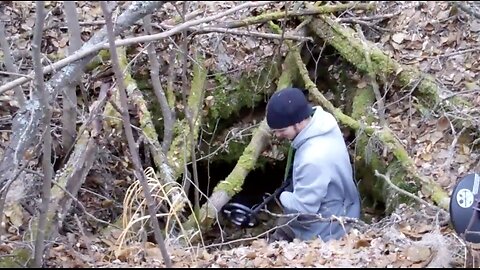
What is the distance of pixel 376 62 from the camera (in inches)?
222

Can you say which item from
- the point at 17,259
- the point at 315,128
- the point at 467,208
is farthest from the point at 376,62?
the point at 17,259

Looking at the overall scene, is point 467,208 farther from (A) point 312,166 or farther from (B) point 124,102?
(B) point 124,102

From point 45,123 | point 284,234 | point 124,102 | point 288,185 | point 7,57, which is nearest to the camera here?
point 124,102

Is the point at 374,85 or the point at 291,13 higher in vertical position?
the point at 291,13

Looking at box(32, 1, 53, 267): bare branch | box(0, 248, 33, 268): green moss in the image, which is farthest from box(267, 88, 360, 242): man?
box(32, 1, 53, 267): bare branch

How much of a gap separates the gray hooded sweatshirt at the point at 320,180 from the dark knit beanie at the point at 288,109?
123mm

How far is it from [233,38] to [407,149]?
6.42ft

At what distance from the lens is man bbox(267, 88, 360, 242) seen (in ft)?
15.0

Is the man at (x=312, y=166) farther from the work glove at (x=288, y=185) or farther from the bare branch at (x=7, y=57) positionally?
the bare branch at (x=7, y=57)

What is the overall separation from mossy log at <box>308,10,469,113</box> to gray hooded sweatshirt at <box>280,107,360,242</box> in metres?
1.05

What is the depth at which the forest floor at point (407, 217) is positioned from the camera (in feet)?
11.4

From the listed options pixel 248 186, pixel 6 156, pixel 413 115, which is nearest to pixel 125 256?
pixel 6 156

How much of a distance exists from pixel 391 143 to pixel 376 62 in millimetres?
870

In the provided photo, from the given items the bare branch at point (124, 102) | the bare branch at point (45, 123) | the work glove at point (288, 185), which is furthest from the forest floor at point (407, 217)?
the bare branch at point (124, 102)
